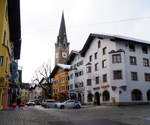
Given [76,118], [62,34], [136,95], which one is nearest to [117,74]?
[136,95]

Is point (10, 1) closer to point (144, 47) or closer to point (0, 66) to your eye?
point (0, 66)

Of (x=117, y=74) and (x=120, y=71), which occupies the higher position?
(x=120, y=71)

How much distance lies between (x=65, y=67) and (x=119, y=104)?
93.2 feet

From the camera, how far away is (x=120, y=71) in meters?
37.3

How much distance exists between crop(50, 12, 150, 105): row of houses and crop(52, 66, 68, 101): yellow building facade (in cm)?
1035

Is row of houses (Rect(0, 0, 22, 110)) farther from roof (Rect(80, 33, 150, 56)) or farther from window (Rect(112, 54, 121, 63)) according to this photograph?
window (Rect(112, 54, 121, 63))

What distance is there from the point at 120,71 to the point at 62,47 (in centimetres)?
6750

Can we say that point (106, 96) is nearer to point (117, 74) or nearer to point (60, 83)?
point (117, 74)

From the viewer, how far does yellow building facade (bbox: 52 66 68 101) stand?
60.0 metres

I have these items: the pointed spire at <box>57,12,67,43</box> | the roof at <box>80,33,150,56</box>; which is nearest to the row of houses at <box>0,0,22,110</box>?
the roof at <box>80,33,150,56</box>

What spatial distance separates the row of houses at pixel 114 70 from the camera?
3688 cm

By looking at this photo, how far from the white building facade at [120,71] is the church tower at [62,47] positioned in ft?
183

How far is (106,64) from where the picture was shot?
3988 centimetres

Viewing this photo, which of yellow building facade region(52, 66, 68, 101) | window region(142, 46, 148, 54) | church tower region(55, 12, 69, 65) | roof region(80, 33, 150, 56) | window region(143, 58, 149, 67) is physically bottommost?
yellow building facade region(52, 66, 68, 101)
